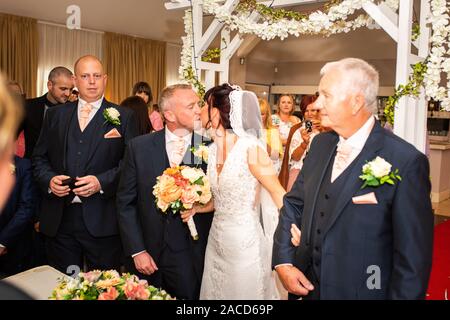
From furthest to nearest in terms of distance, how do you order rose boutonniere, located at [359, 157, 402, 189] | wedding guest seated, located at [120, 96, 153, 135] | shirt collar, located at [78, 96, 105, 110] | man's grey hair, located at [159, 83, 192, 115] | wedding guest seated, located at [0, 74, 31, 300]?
wedding guest seated, located at [120, 96, 153, 135] → shirt collar, located at [78, 96, 105, 110] → man's grey hair, located at [159, 83, 192, 115] → rose boutonniere, located at [359, 157, 402, 189] → wedding guest seated, located at [0, 74, 31, 300]

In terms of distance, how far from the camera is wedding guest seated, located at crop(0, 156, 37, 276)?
10.6ft

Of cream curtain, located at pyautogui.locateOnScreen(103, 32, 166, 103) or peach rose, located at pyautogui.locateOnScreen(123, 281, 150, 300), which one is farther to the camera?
cream curtain, located at pyautogui.locateOnScreen(103, 32, 166, 103)

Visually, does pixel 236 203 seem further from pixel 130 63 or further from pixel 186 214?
pixel 130 63

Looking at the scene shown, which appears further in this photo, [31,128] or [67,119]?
[31,128]

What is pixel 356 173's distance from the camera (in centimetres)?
192

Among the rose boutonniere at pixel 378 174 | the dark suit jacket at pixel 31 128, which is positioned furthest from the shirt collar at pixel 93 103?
the rose boutonniere at pixel 378 174

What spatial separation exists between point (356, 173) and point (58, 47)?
10.1 metres

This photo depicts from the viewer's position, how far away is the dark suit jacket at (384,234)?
1813 mm

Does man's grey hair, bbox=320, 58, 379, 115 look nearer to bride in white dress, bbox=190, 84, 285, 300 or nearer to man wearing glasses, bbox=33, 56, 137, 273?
bride in white dress, bbox=190, 84, 285, 300

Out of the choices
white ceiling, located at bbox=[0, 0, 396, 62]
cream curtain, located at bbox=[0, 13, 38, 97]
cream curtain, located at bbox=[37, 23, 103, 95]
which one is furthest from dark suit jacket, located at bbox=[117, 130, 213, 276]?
cream curtain, located at bbox=[37, 23, 103, 95]

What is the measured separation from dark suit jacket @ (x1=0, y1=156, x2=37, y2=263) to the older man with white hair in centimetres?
207

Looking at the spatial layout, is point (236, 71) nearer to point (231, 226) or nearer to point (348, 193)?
point (231, 226)

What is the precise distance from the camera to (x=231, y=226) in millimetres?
2875

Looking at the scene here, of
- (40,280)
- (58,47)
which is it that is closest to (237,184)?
(40,280)
